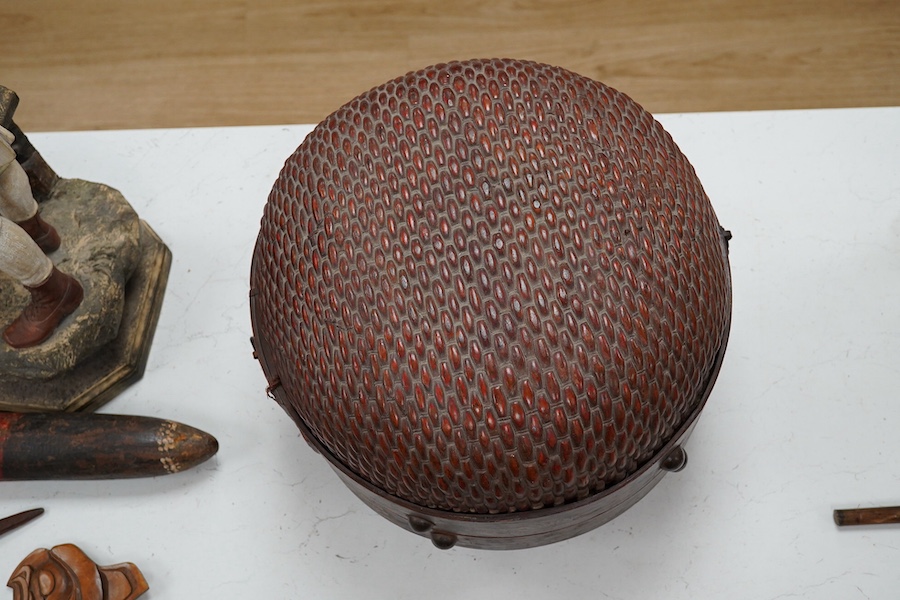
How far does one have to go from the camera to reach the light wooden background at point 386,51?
2.22 meters

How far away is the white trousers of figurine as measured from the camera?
4.21 feet

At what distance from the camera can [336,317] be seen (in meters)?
1.02

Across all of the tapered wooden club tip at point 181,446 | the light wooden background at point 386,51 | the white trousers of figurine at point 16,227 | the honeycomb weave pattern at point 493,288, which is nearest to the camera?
the honeycomb weave pattern at point 493,288

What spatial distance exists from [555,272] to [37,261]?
0.84 meters

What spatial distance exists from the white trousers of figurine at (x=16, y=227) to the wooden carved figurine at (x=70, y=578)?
0.44m

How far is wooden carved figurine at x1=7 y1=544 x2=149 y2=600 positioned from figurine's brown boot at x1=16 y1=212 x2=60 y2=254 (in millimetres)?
519

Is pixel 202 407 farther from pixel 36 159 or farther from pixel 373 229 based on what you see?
pixel 373 229

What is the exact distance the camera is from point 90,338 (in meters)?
1.46

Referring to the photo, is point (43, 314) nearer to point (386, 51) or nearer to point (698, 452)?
point (698, 452)

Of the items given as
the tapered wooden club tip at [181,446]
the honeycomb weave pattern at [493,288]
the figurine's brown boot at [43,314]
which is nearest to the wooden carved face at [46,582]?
the tapered wooden club tip at [181,446]

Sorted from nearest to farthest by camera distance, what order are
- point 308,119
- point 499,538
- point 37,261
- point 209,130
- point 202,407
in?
1. point 499,538
2. point 37,261
3. point 202,407
4. point 209,130
5. point 308,119

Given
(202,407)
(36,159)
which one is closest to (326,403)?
(202,407)

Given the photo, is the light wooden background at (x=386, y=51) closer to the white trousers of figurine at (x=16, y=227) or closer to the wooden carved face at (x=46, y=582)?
the white trousers of figurine at (x=16, y=227)

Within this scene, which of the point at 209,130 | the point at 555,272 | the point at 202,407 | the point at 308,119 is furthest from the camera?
the point at 308,119
